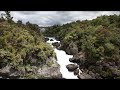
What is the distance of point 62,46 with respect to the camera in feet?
52.6

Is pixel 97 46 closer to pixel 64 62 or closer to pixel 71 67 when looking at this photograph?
pixel 71 67

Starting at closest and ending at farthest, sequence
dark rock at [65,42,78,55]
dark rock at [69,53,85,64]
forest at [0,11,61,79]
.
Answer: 1. forest at [0,11,61,79]
2. dark rock at [69,53,85,64]
3. dark rock at [65,42,78,55]

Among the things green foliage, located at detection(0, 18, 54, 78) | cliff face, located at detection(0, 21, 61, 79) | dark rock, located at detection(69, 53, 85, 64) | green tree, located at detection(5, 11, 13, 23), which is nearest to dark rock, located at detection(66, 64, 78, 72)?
dark rock, located at detection(69, 53, 85, 64)

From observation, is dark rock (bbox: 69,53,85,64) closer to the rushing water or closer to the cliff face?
the rushing water

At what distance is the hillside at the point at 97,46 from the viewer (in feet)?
38.2

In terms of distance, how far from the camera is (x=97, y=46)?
500 inches

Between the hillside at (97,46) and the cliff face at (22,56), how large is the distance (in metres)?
1.86

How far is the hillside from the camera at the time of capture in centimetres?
1166

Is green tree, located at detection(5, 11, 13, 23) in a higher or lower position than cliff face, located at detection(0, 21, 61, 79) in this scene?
higher

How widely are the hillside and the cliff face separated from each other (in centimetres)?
186

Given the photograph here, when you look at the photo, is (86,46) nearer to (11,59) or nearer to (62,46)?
(62,46)
